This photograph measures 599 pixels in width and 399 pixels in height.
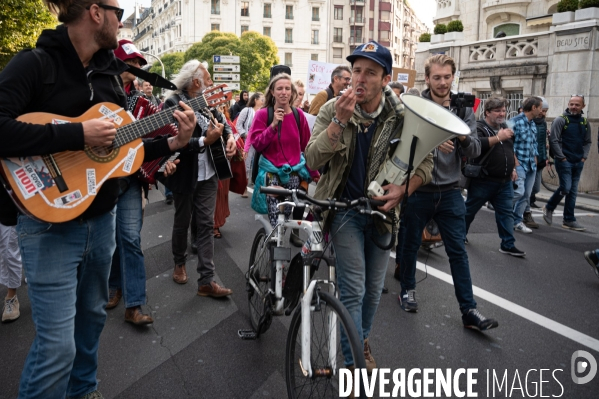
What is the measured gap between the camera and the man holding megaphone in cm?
307

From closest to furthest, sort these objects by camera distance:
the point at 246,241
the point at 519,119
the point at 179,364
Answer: the point at 179,364, the point at 246,241, the point at 519,119

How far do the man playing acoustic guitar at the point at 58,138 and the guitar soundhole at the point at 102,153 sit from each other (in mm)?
134

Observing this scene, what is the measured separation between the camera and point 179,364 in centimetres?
365

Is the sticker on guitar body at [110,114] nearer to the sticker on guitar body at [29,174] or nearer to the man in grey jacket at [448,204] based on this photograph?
the sticker on guitar body at [29,174]

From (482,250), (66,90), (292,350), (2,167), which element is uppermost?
(66,90)

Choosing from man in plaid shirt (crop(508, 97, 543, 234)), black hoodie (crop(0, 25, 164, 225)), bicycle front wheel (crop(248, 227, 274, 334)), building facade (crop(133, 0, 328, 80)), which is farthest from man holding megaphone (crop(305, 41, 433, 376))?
building facade (crop(133, 0, 328, 80))

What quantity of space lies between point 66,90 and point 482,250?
6.04m

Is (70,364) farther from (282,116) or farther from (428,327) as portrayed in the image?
(282,116)

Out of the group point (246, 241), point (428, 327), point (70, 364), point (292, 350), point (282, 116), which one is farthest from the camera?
point (246, 241)

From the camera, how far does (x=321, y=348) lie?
109 inches

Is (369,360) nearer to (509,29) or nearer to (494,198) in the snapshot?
(494,198)

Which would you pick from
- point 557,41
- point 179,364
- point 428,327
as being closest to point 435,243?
point 428,327

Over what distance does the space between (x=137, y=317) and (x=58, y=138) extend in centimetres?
243

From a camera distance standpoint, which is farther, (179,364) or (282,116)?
(282,116)
